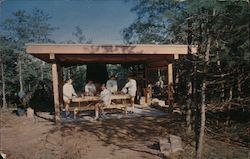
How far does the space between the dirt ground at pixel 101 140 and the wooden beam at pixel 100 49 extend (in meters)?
2.41

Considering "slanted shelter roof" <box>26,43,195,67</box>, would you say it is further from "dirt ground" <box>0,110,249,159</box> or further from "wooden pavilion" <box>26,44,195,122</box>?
"dirt ground" <box>0,110,249,159</box>

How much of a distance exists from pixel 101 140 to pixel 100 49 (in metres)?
3.28

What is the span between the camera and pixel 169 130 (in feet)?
31.6

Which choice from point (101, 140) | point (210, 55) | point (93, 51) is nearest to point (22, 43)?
point (93, 51)

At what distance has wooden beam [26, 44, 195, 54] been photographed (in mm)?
10156

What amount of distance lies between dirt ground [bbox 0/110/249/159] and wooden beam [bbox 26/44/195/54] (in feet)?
7.91

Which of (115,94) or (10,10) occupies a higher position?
(10,10)

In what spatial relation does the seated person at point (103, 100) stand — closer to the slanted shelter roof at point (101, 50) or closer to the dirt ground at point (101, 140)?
the dirt ground at point (101, 140)

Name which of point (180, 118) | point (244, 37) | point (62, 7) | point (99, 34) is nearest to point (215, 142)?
point (180, 118)

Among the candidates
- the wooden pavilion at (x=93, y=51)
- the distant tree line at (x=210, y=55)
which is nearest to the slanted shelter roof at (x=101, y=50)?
the wooden pavilion at (x=93, y=51)

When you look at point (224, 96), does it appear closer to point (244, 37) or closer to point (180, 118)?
point (180, 118)

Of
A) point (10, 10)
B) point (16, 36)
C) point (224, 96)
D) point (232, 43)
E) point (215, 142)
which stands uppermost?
point (10, 10)

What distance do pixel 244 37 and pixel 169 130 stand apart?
19.3 feet

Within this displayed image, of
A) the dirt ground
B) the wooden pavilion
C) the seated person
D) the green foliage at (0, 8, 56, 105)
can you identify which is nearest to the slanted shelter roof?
the wooden pavilion
